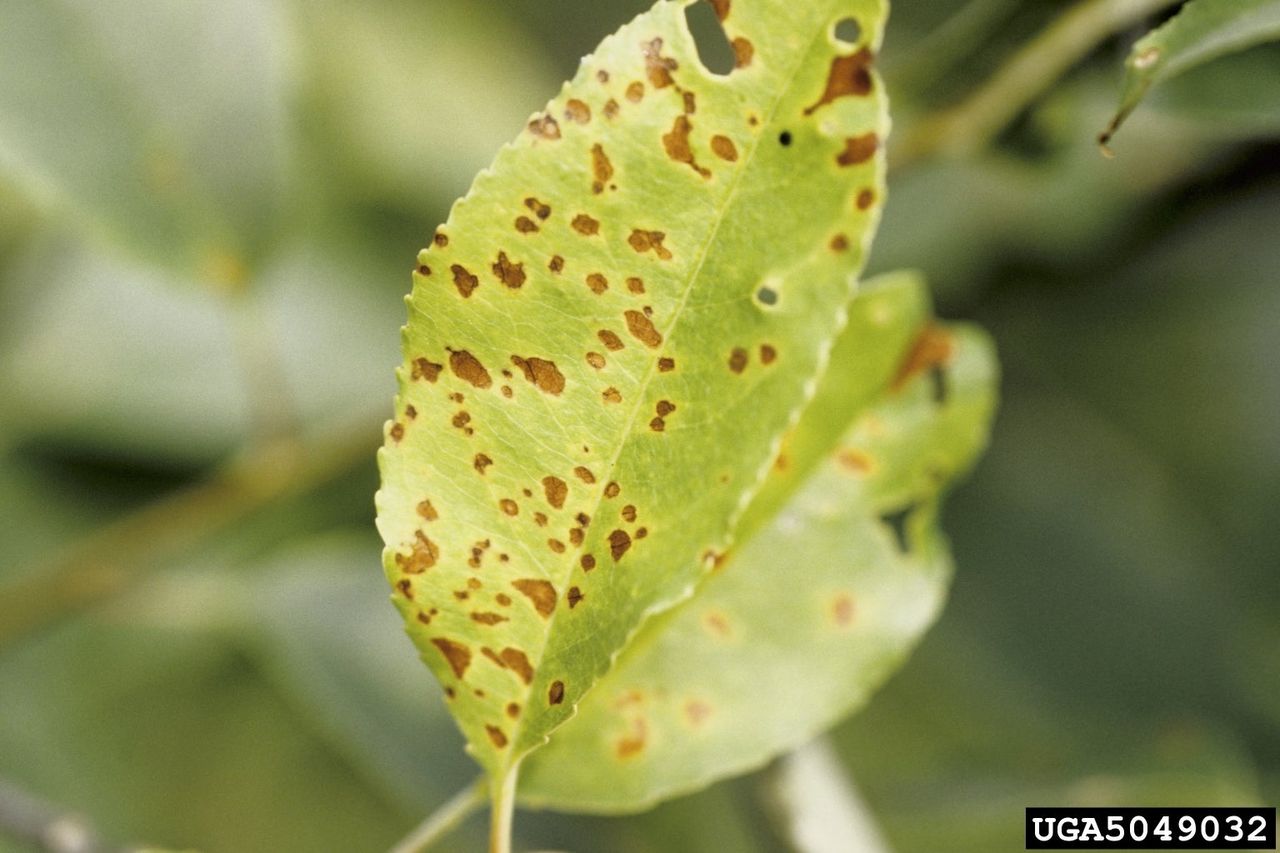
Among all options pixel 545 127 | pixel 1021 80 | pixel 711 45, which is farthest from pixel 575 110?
pixel 711 45

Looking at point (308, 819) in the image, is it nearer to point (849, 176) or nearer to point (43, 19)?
point (43, 19)

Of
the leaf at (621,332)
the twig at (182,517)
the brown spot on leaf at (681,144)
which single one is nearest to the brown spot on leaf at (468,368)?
the leaf at (621,332)

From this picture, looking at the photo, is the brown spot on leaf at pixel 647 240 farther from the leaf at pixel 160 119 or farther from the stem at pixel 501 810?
the leaf at pixel 160 119

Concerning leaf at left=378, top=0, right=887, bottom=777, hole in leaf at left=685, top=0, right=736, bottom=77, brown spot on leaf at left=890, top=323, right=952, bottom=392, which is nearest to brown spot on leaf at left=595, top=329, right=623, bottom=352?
leaf at left=378, top=0, right=887, bottom=777

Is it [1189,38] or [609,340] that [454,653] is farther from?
[1189,38]

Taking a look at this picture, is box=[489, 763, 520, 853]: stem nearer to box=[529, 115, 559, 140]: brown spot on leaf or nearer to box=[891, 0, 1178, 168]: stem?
box=[529, 115, 559, 140]: brown spot on leaf
